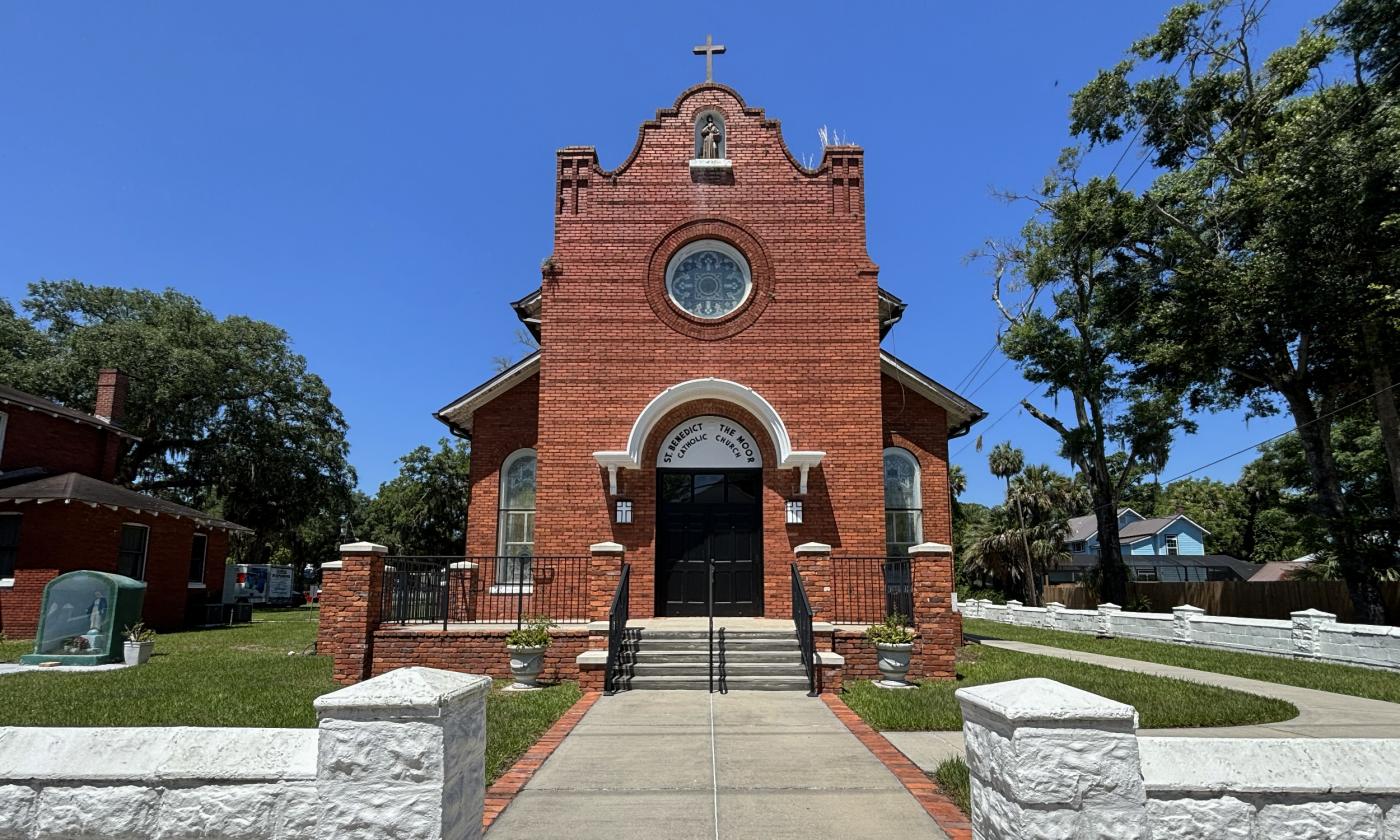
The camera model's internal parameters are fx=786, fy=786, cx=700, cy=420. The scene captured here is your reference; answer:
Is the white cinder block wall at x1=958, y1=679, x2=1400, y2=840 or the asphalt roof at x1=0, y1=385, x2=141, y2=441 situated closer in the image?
the white cinder block wall at x1=958, y1=679, x2=1400, y2=840

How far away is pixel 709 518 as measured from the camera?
1347 cm

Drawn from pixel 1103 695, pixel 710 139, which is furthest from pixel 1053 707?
pixel 710 139

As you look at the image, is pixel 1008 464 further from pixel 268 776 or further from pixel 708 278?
pixel 268 776

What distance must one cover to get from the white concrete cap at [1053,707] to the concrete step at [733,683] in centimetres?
664

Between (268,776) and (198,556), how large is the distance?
24.7 meters

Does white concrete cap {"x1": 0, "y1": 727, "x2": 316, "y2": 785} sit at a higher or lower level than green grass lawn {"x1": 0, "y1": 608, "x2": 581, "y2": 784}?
higher

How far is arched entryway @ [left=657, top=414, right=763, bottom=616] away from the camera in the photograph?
1319 centimetres

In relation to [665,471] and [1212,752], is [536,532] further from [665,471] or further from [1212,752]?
[1212,752]

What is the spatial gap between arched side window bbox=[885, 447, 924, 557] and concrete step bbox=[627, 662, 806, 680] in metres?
4.83

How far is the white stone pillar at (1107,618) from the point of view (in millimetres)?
21469

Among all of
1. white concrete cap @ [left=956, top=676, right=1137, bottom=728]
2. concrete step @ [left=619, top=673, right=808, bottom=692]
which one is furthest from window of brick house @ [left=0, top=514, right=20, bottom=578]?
white concrete cap @ [left=956, top=676, right=1137, bottom=728]

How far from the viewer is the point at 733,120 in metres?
14.6

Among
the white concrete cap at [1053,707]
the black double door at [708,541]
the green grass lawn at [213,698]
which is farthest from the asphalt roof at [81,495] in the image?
the white concrete cap at [1053,707]

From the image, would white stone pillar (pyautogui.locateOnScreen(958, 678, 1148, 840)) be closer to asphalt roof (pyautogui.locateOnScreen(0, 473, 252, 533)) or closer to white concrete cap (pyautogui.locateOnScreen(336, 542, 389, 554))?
white concrete cap (pyautogui.locateOnScreen(336, 542, 389, 554))
